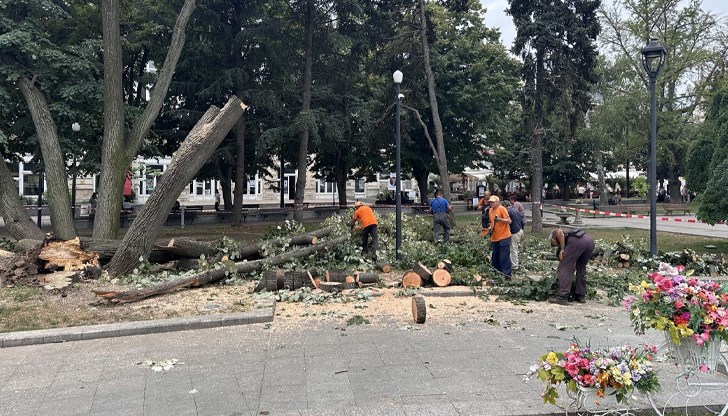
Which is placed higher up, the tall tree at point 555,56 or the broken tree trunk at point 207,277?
the tall tree at point 555,56

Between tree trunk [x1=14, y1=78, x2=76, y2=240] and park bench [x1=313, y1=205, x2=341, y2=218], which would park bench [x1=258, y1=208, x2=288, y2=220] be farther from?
tree trunk [x1=14, y1=78, x2=76, y2=240]

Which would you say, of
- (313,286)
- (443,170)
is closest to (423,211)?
(443,170)

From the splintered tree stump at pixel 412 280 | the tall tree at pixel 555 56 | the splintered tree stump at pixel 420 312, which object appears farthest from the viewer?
the tall tree at pixel 555 56

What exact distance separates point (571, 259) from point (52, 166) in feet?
41.2

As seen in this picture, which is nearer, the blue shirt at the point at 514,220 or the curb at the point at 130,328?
the curb at the point at 130,328

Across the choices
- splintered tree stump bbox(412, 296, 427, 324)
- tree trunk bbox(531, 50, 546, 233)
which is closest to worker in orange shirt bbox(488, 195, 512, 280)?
splintered tree stump bbox(412, 296, 427, 324)

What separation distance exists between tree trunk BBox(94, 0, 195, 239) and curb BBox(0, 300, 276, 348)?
678 centimetres

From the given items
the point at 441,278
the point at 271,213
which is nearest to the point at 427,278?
the point at 441,278

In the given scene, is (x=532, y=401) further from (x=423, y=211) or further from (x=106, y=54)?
(x=423, y=211)

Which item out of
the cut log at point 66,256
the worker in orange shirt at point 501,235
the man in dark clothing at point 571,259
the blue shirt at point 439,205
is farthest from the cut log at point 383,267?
the cut log at point 66,256

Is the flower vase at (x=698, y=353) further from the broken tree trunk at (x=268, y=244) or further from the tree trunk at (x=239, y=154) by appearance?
the tree trunk at (x=239, y=154)

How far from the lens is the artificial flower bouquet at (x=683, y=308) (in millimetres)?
3764

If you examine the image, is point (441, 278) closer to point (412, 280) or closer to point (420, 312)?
point (412, 280)

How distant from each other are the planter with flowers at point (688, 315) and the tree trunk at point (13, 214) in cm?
1369
